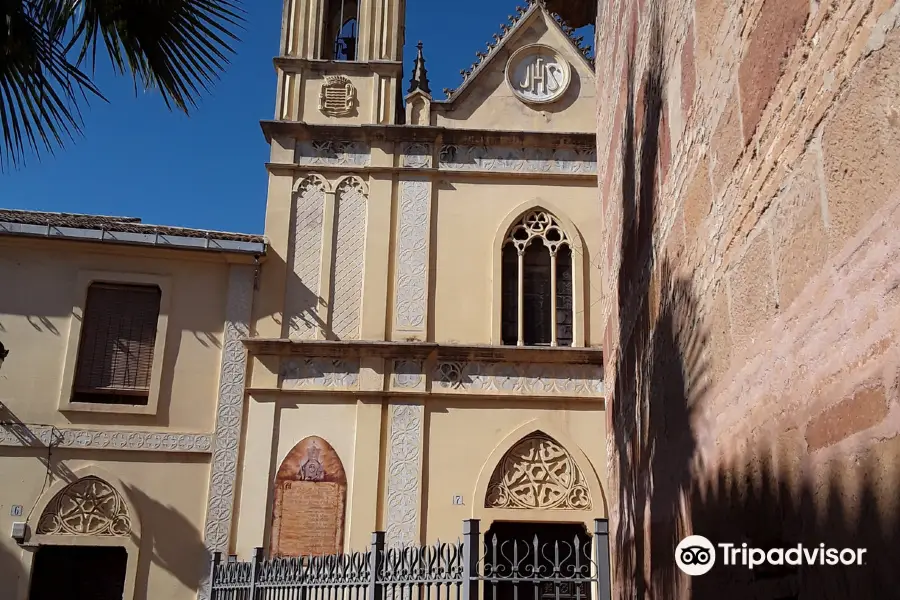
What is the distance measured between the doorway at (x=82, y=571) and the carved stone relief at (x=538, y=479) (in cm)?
539

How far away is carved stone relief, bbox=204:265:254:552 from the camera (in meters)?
12.8

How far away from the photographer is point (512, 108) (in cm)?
1500

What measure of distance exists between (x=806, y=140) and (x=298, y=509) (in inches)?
454

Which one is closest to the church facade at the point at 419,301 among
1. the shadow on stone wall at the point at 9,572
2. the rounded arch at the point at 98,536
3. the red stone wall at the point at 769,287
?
the rounded arch at the point at 98,536

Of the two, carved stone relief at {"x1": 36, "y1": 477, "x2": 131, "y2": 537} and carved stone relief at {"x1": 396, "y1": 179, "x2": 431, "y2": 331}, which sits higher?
carved stone relief at {"x1": 396, "y1": 179, "x2": 431, "y2": 331}

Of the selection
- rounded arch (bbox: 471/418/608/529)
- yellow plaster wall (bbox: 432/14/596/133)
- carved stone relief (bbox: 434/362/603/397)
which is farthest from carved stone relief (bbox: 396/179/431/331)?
rounded arch (bbox: 471/418/608/529)

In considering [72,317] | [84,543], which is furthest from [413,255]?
[84,543]

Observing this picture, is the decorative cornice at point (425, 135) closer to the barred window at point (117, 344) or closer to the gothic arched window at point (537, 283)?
the gothic arched window at point (537, 283)

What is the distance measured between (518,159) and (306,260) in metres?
3.85

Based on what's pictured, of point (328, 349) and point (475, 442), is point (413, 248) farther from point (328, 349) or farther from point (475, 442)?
point (475, 442)

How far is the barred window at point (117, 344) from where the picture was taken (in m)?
13.4

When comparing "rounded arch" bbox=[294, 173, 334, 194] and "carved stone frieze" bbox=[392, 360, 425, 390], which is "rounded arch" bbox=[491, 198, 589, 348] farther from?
"rounded arch" bbox=[294, 173, 334, 194]

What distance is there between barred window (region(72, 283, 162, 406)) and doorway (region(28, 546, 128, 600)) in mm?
2178

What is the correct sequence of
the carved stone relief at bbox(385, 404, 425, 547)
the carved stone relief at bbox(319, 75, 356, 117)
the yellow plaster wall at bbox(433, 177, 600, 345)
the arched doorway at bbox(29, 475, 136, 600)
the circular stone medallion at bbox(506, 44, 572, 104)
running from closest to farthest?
the arched doorway at bbox(29, 475, 136, 600)
the carved stone relief at bbox(385, 404, 425, 547)
the yellow plaster wall at bbox(433, 177, 600, 345)
the carved stone relief at bbox(319, 75, 356, 117)
the circular stone medallion at bbox(506, 44, 572, 104)
